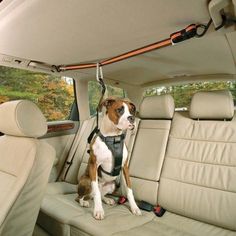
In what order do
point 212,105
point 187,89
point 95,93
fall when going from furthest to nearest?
point 95,93 < point 187,89 < point 212,105

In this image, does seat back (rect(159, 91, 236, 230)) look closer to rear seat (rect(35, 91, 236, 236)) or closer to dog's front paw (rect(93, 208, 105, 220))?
rear seat (rect(35, 91, 236, 236))

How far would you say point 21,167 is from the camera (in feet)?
4.41

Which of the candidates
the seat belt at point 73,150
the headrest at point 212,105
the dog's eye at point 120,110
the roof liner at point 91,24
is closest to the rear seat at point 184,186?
the headrest at point 212,105

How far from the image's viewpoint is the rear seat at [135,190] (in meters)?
1.67

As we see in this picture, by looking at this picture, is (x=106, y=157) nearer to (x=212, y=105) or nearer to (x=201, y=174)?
(x=201, y=174)

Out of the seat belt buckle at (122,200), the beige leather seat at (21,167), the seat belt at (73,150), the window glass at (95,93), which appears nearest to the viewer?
the beige leather seat at (21,167)

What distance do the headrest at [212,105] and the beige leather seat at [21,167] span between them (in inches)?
49.5

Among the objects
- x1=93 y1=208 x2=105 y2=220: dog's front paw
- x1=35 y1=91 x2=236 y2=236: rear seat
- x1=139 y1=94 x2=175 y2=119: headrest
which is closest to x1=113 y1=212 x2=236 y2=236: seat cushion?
x1=35 y1=91 x2=236 y2=236: rear seat

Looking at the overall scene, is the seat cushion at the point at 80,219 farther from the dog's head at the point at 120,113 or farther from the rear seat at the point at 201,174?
the dog's head at the point at 120,113

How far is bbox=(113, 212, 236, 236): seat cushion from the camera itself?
155 cm

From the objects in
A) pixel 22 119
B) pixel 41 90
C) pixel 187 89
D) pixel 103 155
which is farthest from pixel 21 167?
pixel 187 89

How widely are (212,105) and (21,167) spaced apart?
1.50m

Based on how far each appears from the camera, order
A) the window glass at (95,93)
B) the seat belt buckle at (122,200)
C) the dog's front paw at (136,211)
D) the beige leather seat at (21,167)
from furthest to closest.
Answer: the window glass at (95,93), the seat belt buckle at (122,200), the dog's front paw at (136,211), the beige leather seat at (21,167)

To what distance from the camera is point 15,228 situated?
1280 millimetres
